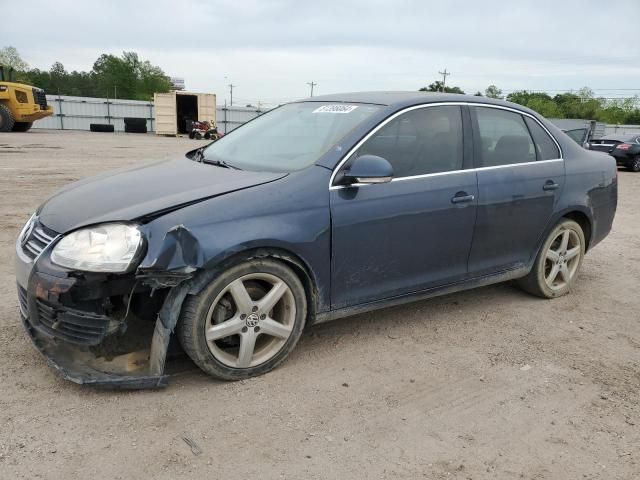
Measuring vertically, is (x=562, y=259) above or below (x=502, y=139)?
below

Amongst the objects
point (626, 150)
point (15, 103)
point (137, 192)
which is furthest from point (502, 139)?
point (15, 103)

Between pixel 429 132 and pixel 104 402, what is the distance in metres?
2.59

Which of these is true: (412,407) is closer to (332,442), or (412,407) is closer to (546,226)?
(332,442)

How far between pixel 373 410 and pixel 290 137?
6.25ft

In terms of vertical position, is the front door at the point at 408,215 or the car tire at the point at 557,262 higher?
the front door at the point at 408,215

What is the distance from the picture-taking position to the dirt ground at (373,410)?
7.92 feet

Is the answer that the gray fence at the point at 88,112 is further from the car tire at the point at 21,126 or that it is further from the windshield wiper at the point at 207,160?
the windshield wiper at the point at 207,160

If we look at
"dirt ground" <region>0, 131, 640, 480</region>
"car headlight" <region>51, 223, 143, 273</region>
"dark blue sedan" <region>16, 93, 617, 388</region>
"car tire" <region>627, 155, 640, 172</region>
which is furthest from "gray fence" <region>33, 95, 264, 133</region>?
"car headlight" <region>51, 223, 143, 273</region>

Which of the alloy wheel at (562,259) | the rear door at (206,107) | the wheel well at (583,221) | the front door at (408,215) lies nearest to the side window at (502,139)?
the front door at (408,215)

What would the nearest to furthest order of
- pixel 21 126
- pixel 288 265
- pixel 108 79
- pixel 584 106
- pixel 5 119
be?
pixel 288 265 → pixel 5 119 → pixel 21 126 → pixel 584 106 → pixel 108 79

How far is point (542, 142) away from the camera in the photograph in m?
4.43

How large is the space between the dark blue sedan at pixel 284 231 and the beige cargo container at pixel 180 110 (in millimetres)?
30173

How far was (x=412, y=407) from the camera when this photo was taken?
291 centimetres

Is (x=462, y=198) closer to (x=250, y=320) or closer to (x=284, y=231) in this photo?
(x=284, y=231)
